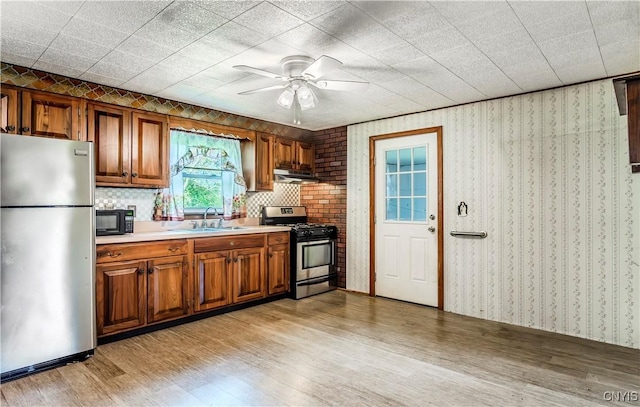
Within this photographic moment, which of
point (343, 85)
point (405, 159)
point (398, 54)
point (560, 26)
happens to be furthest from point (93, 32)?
point (405, 159)

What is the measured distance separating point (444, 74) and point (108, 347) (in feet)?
12.0

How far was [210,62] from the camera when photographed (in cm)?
289

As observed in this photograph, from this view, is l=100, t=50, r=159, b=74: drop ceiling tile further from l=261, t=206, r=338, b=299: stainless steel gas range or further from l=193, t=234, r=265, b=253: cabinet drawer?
l=261, t=206, r=338, b=299: stainless steel gas range

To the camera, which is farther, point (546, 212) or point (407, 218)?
point (407, 218)

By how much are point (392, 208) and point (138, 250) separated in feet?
9.67

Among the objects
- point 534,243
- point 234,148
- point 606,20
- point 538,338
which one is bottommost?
point 538,338

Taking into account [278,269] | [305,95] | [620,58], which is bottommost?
[278,269]

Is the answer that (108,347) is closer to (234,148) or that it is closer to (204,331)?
(204,331)

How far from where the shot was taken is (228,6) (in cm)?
207

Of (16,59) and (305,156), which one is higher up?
(16,59)

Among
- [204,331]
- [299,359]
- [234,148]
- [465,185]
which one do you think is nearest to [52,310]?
[204,331]

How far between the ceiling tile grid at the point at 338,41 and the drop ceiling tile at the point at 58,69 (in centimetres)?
2

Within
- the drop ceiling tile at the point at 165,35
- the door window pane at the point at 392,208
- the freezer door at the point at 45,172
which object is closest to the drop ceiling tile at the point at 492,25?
the drop ceiling tile at the point at 165,35

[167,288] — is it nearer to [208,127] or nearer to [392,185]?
[208,127]
